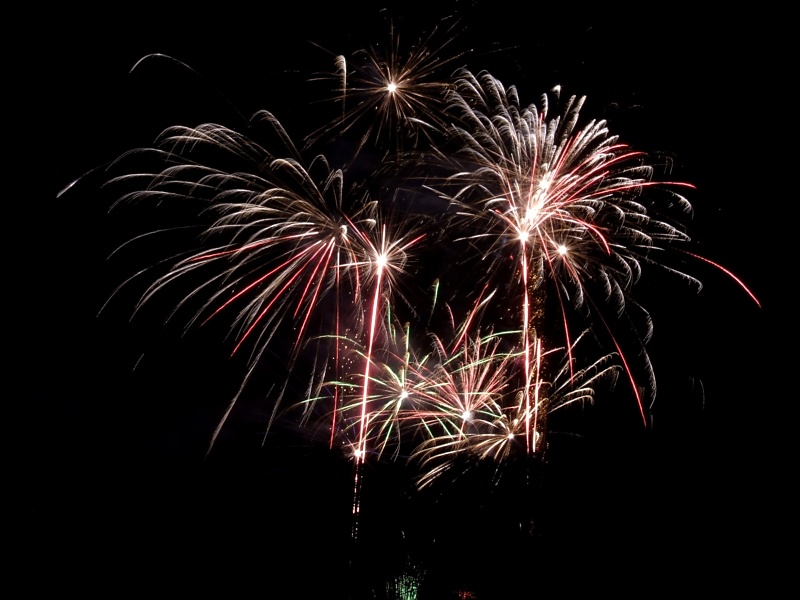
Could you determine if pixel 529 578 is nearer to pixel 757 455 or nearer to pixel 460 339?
pixel 460 339

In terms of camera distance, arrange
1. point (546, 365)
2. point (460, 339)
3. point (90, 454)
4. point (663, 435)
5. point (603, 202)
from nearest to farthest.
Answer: point (603, 202)
point (546, 365)
point (460, 339)
point (663, 435)
point (90, 454)

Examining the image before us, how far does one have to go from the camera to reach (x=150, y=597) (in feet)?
23.2

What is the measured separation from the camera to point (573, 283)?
812 centimetres

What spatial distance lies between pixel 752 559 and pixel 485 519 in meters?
4.51

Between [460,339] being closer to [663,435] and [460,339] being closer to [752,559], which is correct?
[752,559]

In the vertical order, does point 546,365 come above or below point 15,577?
above

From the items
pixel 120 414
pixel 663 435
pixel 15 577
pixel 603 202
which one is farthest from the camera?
pixel 120 414

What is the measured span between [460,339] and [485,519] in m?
4.28

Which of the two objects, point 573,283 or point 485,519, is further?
point 485,519

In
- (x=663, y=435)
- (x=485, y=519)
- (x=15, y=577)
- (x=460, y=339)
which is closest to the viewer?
(x=15, y=577)

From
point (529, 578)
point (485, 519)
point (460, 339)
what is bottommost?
point (529, 578)

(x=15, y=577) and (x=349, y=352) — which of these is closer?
(x=15, y=577)

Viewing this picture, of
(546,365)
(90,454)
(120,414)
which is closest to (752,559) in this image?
(546,365)

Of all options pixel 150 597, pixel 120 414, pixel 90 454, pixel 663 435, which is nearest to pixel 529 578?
pixel 150 597
